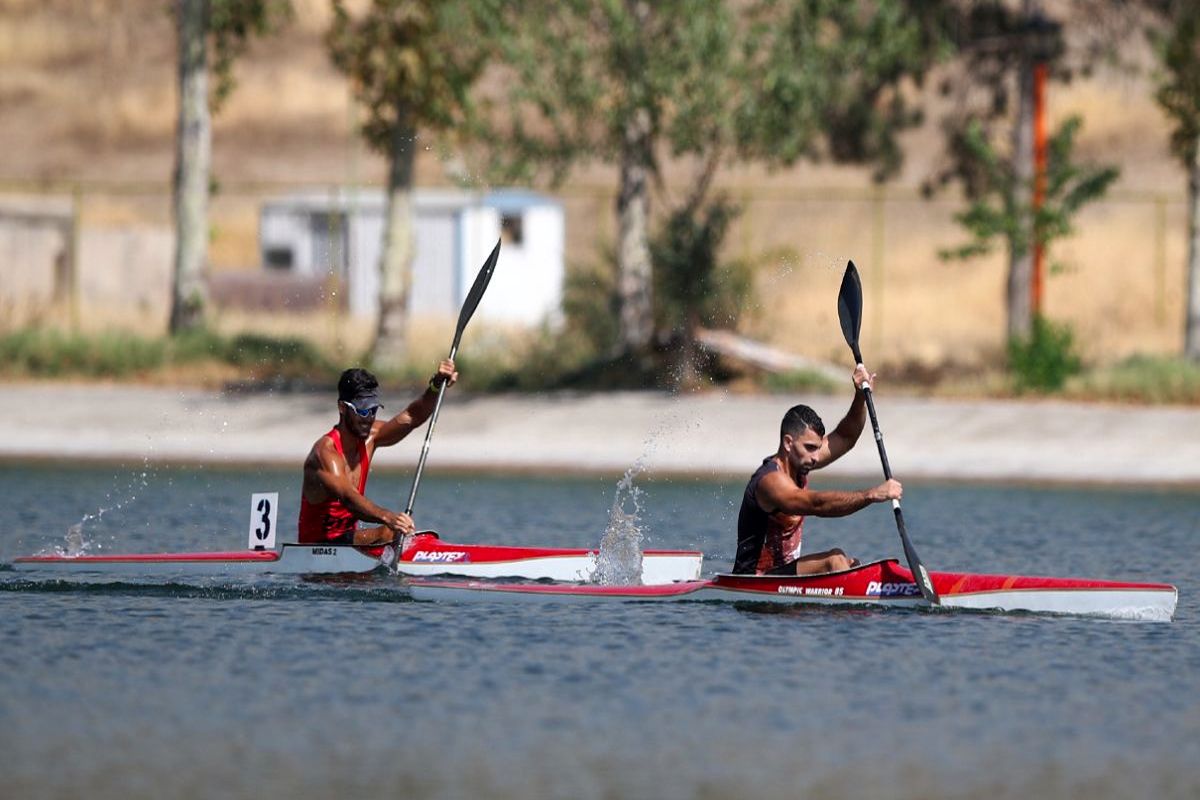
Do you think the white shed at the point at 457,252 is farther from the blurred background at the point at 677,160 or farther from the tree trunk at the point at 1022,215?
the tree trunk at the point at 1022,215

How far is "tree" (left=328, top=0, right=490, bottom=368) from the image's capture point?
29.0m

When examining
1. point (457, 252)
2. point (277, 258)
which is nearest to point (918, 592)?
point (457, 252)

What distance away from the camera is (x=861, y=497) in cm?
1404

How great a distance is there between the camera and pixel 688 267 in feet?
95.1

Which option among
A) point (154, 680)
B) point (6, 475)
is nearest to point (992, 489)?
point (6, 475)

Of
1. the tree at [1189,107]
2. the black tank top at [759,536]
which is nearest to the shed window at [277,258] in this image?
the tree at [1189,107]

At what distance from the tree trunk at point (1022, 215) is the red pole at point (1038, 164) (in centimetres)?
9

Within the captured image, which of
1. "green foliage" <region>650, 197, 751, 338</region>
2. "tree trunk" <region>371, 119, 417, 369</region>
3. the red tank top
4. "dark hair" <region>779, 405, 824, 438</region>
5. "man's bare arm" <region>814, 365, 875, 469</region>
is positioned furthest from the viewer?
"tree trunk" <region>371, 119, 417, 369</region>

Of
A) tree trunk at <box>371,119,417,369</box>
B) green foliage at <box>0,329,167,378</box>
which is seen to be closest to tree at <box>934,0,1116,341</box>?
tree trunk at <box>371,119,417,369</box>

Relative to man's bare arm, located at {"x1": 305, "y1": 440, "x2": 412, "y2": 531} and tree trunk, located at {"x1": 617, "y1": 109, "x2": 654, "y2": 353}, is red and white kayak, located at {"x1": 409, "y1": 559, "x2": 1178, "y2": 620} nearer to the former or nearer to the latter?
man's bare arm, located at {"x1": 305, "y1": 440, "x2": 412, "y2": 531}

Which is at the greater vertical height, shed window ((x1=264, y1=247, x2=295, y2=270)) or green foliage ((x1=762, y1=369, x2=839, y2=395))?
shed window ((x1=264, y1=247, x2=295, y2=270))

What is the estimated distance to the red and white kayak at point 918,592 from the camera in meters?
14.0

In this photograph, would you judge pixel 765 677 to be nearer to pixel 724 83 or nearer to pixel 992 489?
pixel 992 489

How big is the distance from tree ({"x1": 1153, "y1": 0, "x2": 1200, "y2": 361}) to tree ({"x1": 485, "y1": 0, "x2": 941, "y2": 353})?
3.33 meters
